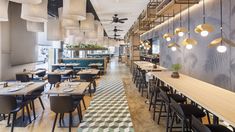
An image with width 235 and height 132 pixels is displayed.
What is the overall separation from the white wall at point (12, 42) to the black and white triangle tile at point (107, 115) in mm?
2979

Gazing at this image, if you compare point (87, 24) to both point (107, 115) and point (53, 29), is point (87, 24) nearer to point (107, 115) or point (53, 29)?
point (53, 29)

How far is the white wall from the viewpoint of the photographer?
21.7ft

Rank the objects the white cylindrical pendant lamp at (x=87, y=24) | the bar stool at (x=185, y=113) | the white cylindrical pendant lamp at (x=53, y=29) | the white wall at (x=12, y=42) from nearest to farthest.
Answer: the bar stool at (x=185, y=113)
the white wall at (x=12, y=42)
the white cylindrical pendant lamp at (x=53, y=29)
the white cylindrical pendant lamp at (x=87, y=24)

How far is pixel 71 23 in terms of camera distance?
604 centimetres

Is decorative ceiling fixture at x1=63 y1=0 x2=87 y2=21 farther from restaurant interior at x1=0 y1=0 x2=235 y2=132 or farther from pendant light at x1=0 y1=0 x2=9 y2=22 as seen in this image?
pendant light at x1=0 y1=0 x2=9 y2=22

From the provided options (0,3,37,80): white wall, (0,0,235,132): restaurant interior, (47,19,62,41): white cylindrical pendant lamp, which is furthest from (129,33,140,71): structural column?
(47,19,62,41): white cylindrical pendant lamp

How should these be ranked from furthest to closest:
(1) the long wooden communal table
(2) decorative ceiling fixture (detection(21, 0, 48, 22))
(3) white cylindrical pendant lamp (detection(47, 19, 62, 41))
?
(3) white cylindrical pendant lamp (detection(47, 19, 62, 41)) < (2) decorative ceiling fixture (detection(21, 0, 48, 22)) < (1) the long wooden communal table

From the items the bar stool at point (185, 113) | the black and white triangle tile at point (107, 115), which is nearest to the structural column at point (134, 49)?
the black and white triangle tile at point (107, 115)

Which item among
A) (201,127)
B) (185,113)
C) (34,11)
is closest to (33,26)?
(34,11)

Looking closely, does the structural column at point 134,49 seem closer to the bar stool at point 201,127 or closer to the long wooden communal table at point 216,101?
the long wooden communal table at point 216,101

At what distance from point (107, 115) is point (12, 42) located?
4410 millimetres

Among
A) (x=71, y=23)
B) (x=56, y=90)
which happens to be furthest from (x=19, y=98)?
(x=71, y=23)

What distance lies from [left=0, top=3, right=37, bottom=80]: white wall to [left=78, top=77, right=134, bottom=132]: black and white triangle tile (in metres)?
2.98

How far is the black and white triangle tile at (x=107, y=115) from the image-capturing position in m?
4.13
